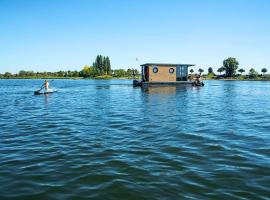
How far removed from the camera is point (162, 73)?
61219mm

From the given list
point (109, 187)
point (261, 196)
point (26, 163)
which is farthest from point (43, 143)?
point (261, 196)

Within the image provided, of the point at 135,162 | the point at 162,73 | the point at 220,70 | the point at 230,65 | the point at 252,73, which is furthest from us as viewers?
the point at 220,70

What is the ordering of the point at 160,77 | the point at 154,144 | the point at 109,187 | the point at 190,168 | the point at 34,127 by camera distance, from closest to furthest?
the point at 109,187 < the point at 190,168 < the point at 154,144 < the point at 34,127 < the point at 160,77

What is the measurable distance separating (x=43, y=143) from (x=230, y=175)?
26.5 ft

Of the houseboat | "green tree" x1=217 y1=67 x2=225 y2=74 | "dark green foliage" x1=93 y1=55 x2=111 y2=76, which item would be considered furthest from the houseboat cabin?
"green tree" x1=217 y1=67 x2=225 y2=74

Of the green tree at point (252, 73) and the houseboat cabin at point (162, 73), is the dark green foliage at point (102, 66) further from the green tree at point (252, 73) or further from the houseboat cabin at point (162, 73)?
the houseboat cabin at point (162, 73)

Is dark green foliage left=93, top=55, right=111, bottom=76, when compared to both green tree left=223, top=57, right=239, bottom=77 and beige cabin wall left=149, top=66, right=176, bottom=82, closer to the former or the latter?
green tree left=223, top=57, right=239, bottom=77

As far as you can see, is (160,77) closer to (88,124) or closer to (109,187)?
(88,124)

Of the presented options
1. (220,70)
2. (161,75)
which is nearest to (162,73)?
(161,75)

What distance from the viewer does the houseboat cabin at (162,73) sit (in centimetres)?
6062

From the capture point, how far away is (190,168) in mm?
8750

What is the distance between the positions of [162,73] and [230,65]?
437 ft

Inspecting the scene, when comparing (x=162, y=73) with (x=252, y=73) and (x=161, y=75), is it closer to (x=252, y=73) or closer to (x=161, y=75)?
(x=161, y=75)

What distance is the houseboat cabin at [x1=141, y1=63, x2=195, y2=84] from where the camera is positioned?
60.6 meters
